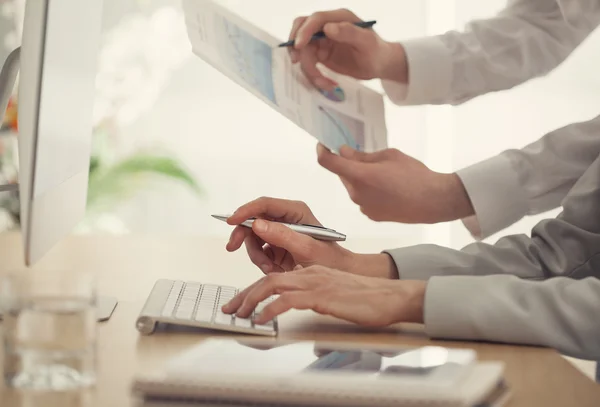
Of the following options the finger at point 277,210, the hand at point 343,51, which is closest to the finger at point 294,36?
the hand at point 343,51

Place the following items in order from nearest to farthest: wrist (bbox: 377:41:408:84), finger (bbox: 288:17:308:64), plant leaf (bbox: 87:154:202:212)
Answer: finger (bbox: 288:17:308:64), wrist (bbox: 377:41:408:84), plant leaf (bbox: 87:154:202:212)

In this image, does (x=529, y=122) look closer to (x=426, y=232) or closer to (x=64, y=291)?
(x=426, y=232)

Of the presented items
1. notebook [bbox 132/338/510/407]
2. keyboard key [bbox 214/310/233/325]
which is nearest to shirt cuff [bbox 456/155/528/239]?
keyboard key [bbox 214/310/233/325]

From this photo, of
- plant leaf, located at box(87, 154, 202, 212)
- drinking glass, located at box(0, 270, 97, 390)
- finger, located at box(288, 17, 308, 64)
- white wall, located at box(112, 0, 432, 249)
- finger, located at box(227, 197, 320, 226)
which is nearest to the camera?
drinking glass, located at box(0, 270, 97, 390)

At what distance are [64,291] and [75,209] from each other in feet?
1.94

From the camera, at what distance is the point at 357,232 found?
4277 mm

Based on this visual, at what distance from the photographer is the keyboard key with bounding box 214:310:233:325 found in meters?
0.99

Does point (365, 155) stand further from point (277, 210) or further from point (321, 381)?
point (321, 381)

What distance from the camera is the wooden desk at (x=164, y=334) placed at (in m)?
0.75

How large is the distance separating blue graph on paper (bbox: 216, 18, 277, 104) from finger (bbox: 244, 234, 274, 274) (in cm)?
21

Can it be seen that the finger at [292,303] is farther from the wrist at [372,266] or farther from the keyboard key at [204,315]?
the wrist at [372,266]

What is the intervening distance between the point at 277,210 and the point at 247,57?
0.80 ft

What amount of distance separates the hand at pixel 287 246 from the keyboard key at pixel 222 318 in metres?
0.14

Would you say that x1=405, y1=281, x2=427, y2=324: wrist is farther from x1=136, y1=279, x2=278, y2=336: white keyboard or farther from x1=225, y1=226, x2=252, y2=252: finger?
x1=225, y1=226, x2=252, y2=252: finger
